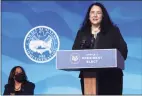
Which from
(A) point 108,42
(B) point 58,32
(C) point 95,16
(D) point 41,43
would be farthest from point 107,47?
(D) point 41,43

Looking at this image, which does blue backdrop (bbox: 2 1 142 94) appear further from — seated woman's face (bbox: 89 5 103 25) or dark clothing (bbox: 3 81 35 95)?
seated woman's face (bbox: 89 5 103 25)

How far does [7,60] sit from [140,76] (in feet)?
5.75

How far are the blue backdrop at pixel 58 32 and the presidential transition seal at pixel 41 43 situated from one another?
0.05 meters

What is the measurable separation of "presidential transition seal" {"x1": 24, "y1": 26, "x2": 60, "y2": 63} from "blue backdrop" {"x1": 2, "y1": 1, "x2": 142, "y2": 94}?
2.1 inches

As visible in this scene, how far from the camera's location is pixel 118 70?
2750mm

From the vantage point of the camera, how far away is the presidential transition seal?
5.23m

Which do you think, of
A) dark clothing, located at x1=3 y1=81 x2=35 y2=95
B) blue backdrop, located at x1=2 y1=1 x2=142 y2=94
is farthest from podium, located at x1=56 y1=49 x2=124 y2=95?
blue backdrop, located at x1=2 y1=1 x2=142 y2=94

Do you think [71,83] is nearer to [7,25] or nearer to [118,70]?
[7,25]

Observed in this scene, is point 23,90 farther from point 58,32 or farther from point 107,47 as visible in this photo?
point 107,47

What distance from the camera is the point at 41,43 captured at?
208 inches

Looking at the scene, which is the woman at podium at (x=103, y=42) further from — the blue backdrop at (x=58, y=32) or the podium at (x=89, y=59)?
the blue backdrop at (x=58, y=32)

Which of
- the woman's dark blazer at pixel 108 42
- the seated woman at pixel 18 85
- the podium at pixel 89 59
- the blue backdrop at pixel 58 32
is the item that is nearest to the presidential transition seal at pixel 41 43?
the blue backdrop at pixel 58 32

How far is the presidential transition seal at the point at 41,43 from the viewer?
5234 mm

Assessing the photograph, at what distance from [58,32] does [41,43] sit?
0.91ft
